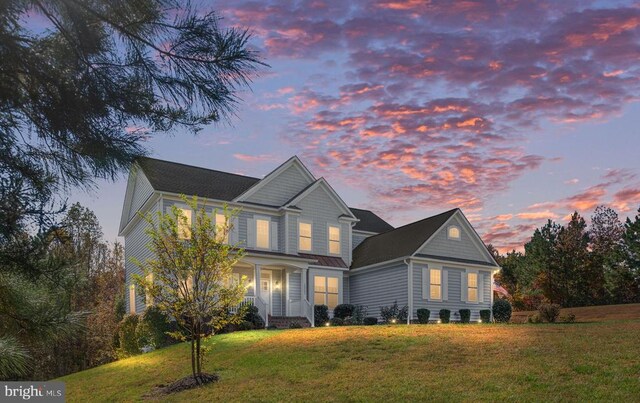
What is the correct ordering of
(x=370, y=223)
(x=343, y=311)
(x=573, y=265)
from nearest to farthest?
1. (x=343, y=311)
2. (x=370, y=223)
3. (x=573, y=265)

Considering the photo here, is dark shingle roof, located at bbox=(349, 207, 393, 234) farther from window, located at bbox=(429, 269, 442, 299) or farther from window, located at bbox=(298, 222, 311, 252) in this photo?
window, located at bbox=(429, 269, 442, 299)

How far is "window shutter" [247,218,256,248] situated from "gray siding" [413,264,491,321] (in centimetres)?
793

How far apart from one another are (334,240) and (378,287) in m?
3.35

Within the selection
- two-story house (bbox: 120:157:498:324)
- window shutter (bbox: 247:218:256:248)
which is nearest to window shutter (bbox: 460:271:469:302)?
two-story house (bbox: 120:157:498:324)

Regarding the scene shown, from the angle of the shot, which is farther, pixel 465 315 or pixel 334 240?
pixel 334 240

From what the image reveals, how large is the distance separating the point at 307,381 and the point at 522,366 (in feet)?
15.5

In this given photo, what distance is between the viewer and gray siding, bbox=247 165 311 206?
102ft

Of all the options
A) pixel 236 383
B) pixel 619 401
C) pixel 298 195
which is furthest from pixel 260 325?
pixel 619 401

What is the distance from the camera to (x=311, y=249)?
31875 millimetres

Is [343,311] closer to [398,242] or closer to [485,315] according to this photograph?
[398,242]

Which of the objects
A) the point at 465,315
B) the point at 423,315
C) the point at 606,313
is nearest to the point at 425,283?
the point at 423,315

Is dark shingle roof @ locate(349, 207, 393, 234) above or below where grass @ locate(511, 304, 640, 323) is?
above

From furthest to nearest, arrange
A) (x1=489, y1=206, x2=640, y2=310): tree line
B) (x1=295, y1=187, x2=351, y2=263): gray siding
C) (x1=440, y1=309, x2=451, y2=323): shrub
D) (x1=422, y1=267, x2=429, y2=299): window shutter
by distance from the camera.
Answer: (x1=489, y1=206, x2=640, y2=310): tree line
(x1=295, y1=187, x2=351, y2=263): gray siding
(x1=422, y1=267, x2=429, y2=299): window shutter
(x1=440, y1=309, x2=451, y2=323): shrub

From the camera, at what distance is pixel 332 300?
104 ft
